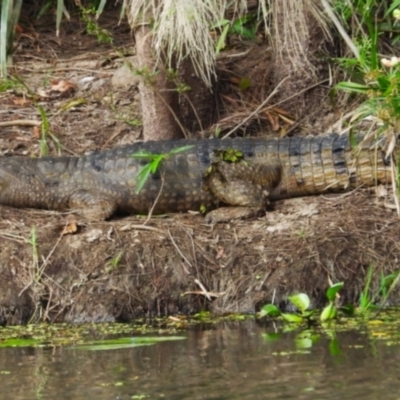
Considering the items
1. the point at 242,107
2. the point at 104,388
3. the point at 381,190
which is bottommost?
the point at 104,388

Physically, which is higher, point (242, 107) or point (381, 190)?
point (242, 107)

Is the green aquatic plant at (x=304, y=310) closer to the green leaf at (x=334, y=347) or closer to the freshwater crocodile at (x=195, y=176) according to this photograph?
the green leaf at (x=334, y=347)

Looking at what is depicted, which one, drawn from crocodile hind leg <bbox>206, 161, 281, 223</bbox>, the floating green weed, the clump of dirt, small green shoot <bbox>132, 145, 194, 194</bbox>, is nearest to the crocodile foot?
crocodile hind leg <bbox>206, 161, 281, 223</bbox>

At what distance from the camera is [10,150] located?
8914mm

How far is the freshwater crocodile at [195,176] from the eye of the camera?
7.99 m

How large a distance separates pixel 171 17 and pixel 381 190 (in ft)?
5.90

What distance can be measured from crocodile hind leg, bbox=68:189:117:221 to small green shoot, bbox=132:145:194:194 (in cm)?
23

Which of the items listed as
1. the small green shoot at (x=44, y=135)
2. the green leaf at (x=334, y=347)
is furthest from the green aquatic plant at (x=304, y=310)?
the small green shoot at (x=44, y=135)

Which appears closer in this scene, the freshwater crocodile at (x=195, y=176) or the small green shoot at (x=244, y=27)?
the freshwater crocodile at (x=195, y=176)

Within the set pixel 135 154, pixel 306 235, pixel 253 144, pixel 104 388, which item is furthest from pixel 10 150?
pixel 104 388

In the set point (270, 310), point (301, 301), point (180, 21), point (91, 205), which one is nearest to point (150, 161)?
point (91, 205)

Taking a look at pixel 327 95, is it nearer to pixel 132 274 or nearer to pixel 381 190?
pixel 381 190

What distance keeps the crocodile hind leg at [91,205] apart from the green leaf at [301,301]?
1819mm

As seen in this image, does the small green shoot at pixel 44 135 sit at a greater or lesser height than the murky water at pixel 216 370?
greater
